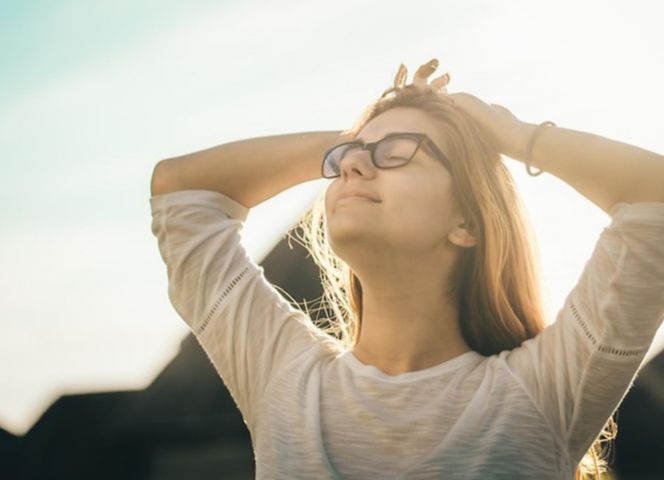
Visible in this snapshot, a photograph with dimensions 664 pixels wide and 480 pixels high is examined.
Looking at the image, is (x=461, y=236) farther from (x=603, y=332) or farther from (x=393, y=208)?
(x=603, y=332)

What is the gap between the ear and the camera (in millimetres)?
3100

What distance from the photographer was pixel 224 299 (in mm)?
3025

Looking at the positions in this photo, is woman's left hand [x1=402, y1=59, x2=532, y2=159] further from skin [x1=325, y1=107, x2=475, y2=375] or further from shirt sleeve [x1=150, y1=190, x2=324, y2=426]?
shirt sleeve [x1=150, y1=190, x2=324, y2=426]

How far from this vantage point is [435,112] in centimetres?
322

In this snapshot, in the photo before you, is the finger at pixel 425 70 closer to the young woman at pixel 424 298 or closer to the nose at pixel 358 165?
the young woman at pixel 424 298

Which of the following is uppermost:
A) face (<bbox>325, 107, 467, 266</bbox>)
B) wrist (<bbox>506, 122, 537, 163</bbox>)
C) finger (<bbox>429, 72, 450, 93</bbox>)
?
finger (<bbox>429, 72, 450, 93</bbox>)

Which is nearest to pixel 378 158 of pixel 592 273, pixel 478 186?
pixel 478 186

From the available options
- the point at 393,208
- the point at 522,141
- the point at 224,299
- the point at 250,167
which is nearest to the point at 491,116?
the point at 522,141

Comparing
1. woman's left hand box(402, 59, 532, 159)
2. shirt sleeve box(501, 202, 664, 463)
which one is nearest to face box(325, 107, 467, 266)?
woman's left hand box(402, 59, 532, 159)

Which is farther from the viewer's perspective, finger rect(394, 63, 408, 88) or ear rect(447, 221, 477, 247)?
finger rect(394, 63, 408, 88)

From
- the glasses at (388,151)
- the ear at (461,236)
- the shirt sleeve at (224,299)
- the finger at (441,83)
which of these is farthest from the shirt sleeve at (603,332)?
the finger at (441,83)

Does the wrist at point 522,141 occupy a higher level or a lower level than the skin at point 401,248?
higher

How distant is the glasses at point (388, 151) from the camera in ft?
9.78

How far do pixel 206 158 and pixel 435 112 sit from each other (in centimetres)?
81
